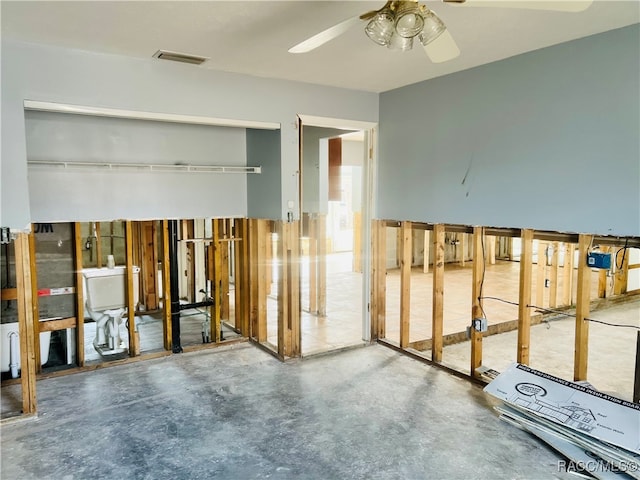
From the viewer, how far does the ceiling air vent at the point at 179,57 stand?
327 centimetres

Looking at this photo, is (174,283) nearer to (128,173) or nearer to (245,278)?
(245,278)

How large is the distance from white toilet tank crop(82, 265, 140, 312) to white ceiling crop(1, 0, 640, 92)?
6.74 feet

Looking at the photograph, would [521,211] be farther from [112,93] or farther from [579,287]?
[112,93]

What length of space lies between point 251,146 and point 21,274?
93.4 inches

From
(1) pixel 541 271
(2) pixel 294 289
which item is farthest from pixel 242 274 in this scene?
(1) pixel 541 271

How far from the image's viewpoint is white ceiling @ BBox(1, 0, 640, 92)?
2449 millimetres

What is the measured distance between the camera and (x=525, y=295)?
133 inches

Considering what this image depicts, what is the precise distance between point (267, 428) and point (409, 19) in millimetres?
2553

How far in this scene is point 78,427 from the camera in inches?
117

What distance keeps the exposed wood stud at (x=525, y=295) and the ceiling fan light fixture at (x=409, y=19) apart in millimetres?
1981

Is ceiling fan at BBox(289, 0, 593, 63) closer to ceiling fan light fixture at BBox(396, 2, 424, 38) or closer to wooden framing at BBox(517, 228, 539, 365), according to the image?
ceiling fan light fixture at BBox(396, 2, 424, 38)

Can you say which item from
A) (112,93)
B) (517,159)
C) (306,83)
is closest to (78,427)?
(112,93)

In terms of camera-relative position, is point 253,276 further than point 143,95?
Yes

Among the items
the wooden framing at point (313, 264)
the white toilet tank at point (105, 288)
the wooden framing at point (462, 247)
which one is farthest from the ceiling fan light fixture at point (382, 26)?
the wooden framing at point (462, 247)
